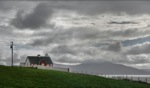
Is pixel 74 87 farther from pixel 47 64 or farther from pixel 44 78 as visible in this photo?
pixel 47 64

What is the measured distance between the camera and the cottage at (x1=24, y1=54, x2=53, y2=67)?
15450 centimetres

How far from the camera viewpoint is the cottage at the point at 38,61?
15450cm

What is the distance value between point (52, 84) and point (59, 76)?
13.7 metres

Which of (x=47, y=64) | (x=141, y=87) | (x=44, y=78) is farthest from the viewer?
(x=47, y=64)

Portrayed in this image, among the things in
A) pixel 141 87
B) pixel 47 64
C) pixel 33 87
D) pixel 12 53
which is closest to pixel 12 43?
pixel 12 53

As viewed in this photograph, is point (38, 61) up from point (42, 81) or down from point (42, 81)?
up

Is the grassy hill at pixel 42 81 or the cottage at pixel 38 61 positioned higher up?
the cottage at pixel 38 61

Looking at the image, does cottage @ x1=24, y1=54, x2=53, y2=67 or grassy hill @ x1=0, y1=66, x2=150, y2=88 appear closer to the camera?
grassy hill @ x1=0, y1=66, x2=150, y2=88

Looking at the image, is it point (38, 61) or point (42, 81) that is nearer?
point (42, 81)

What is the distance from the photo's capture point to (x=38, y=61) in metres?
156

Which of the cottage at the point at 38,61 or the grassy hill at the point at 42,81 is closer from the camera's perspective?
the grassy hill at the point at 42,81

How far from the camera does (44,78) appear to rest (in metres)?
82.6

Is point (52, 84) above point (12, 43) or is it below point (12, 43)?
below

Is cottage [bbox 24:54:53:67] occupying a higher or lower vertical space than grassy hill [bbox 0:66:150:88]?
higher
